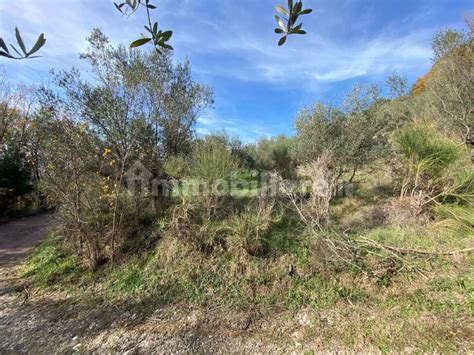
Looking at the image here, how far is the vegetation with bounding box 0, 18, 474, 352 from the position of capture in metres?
3.23

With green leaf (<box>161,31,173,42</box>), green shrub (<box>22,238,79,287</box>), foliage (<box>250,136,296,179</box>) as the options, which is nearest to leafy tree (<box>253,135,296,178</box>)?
foliage (<box>250,136,296,179</box>)

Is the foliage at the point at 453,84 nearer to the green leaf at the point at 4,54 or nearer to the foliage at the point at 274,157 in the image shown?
the foliage at the point at 274,157

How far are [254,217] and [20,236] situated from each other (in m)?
7.81

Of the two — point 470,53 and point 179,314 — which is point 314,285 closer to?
point 179,314

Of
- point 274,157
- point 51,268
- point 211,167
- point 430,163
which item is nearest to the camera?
point 51,268

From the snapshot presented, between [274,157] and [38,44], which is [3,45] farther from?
[274,157]

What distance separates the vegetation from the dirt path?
0.77 meters

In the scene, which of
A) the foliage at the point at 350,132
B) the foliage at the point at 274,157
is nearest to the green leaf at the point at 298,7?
the foliage at the point at 350,132

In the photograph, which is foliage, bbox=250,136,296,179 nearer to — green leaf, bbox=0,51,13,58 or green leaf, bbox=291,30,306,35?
green leaf, bbox=291,30,306,35

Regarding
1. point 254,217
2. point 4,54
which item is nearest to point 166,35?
point 4,54

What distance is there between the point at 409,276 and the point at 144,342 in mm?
3767

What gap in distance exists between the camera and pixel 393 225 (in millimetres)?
4770

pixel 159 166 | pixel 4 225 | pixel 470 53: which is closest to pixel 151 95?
pixel 159 166

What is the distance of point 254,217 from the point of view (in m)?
4.30
